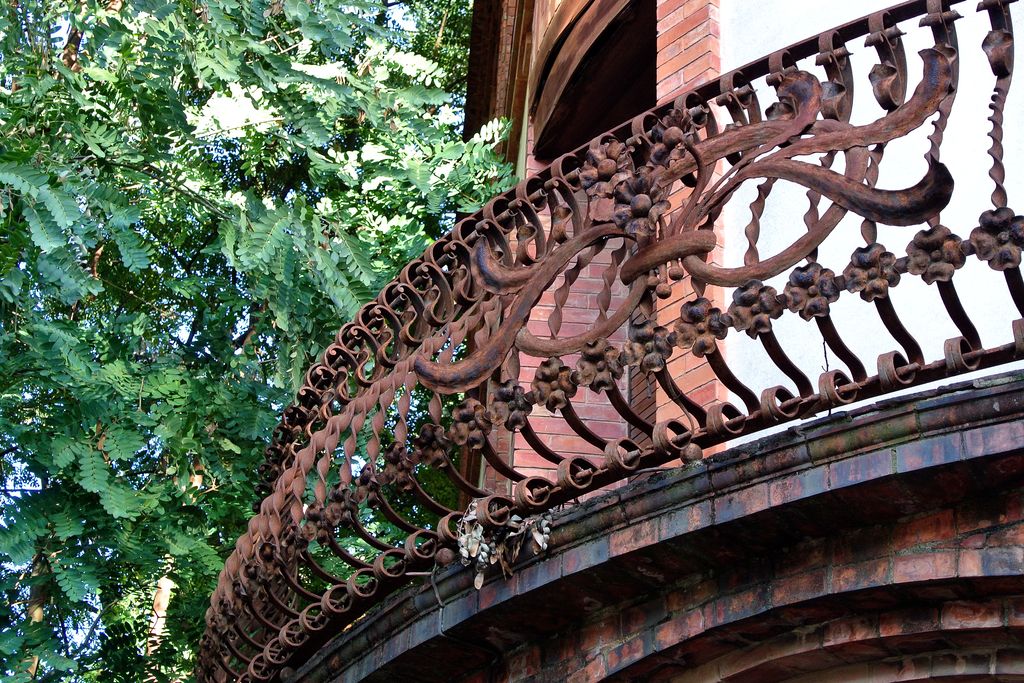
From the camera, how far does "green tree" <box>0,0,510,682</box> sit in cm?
746

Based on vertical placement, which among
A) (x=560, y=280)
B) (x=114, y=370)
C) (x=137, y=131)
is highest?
(x=137, y=131)

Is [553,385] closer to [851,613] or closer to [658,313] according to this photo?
[851,613]

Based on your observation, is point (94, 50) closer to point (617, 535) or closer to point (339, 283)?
point (339, 283)

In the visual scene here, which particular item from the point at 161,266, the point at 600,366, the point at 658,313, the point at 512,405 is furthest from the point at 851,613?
the point at 161,266

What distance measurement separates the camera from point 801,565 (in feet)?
14.1

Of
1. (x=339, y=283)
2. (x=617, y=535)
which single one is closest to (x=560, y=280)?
(x=339, y=283)

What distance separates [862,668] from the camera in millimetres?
4414

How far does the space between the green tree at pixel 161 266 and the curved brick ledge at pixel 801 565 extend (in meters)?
3.20

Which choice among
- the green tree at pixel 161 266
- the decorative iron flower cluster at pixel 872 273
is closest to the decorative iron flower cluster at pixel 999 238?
the decorative iron flower cluster at pixel 872 273

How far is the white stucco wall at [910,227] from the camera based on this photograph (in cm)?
508

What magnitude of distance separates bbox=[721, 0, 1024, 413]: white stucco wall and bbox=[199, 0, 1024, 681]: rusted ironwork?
0.28ft

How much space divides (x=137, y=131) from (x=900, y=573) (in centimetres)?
589

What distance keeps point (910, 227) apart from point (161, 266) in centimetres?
591

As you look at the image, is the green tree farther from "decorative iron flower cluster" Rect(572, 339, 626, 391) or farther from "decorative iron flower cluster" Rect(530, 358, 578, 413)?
"decorative iron flower cluster" Rect(572, 339, 626, 391)
